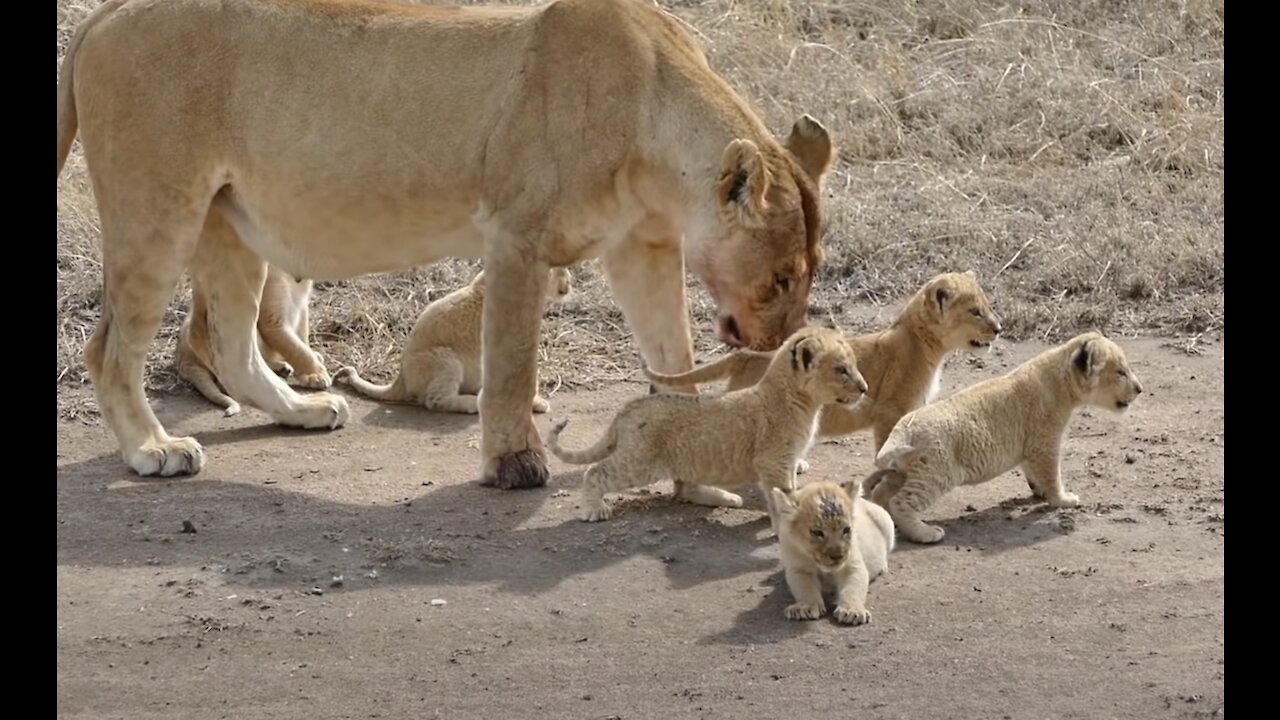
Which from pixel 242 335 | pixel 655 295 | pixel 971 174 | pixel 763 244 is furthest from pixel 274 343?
pixel 971 174

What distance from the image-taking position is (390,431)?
27.6ft

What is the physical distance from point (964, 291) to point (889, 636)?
6.33 feet

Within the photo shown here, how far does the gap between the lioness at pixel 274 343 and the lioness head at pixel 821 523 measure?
304 centimetres

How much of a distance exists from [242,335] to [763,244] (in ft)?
7.68

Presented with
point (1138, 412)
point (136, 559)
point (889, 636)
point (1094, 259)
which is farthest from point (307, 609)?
point (1094, 259)

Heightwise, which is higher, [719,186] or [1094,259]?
[719,186]

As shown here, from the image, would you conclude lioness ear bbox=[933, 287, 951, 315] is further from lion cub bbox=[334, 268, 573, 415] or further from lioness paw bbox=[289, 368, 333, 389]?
lioness paw bbox=[289, 368, 333, 389]

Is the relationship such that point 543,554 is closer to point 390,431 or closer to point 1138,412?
point 390,431

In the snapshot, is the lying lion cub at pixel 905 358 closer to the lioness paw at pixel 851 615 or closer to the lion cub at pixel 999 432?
the lion cub at pixel 999 432

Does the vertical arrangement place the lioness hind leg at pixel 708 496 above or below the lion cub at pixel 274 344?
below

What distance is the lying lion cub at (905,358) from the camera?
7598mm

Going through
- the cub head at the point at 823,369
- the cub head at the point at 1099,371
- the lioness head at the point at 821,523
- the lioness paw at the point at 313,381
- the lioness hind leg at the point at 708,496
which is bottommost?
the lioness hind leg at the point at 708,496

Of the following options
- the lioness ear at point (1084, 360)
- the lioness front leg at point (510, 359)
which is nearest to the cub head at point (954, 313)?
the lioness ear at point (1084, 360)

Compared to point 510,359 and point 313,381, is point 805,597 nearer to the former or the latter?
point 510,359
